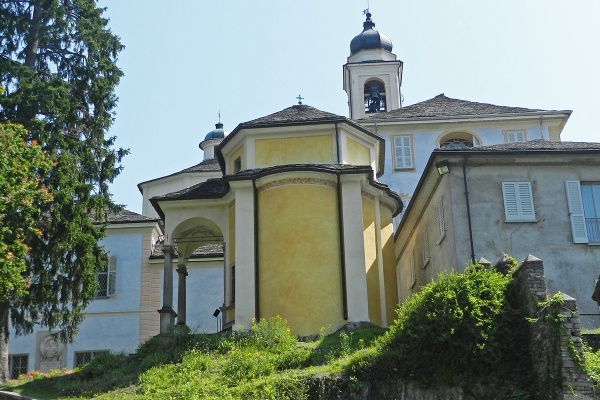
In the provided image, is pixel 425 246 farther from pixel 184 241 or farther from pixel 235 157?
pixel 184 241

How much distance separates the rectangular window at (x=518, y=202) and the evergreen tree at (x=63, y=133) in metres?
13.0

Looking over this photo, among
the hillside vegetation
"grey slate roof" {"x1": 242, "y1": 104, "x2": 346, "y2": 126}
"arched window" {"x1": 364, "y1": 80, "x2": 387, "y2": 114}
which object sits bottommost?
→ the hillside vegetation

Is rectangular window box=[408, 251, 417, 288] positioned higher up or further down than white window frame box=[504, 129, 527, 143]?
further down

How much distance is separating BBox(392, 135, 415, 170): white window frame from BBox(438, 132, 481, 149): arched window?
151cm

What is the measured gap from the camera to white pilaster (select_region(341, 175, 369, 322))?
2686cm

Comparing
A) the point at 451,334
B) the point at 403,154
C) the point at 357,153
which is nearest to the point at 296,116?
the point at 357,153

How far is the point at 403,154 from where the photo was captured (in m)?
42.2

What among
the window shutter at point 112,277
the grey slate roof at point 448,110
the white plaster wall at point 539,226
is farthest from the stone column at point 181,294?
the grey slate roof at point 448,110

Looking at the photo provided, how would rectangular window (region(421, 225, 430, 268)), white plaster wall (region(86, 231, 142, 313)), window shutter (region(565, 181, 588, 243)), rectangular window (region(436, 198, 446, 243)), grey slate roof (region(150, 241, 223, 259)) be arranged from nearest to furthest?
A: window shutter (region(565, 181, 588, 243)) < rectangular window (region(436, 198, 446, 243)) < rectangular window (region(421, 225, 430, 268)) < white plaster wall (region(86, 231, 142, 313)) < grey slate roof (region(150, 241, 223, 259))

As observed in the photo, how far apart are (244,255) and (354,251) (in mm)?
3383

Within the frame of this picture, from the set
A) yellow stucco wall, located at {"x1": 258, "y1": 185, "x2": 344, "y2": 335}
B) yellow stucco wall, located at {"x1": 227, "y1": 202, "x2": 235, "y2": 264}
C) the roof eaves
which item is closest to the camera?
yellow stucco wall, located at {"x1": 258, "y1": 185, "x2": 344, "y2": 335}

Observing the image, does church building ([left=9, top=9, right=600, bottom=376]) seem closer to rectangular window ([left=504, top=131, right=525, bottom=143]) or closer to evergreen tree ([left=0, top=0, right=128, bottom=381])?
evergreen tree ([left=0, top=0, right=128, bottom=381])

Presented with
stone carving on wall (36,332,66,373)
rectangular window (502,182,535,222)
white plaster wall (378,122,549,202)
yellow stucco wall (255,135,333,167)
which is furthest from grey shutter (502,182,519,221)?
stone carving on wall (36,332,66,373)

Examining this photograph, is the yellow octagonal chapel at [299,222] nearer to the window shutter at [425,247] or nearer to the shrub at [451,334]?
the window shutter at [425,247]
